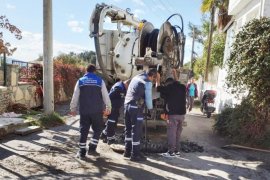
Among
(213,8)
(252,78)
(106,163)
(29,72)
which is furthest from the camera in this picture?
(213,8)

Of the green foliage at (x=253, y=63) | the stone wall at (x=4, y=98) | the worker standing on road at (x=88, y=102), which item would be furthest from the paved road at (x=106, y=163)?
the stone wall at (x=4, y=98)

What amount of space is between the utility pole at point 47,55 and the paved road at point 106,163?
2258 mm

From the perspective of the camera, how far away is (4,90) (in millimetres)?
11578

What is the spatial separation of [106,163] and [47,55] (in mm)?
5416

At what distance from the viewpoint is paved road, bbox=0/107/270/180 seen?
643 centimetres

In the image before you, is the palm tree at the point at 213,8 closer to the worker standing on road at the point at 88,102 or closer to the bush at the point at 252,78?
the bush at the point at 252,78

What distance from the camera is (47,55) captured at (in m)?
11.4

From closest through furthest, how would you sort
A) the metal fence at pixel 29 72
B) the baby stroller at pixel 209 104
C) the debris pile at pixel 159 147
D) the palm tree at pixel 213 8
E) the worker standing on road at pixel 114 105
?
1. the debris pile at pixel 159 147
2. the worker standing on road at pixel 114 105
3. the metal fence at pixel 29 72
4. the baby stroller at pixel 209 104
5. the palm tree at pixel 213 8

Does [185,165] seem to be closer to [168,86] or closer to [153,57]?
[168,86]

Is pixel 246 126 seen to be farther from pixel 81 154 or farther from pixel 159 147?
pixel 81 154

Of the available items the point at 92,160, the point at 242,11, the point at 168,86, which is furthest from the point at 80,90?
the point at 242,11

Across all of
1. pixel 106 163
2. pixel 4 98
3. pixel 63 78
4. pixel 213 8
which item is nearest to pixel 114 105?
pixel 106 163

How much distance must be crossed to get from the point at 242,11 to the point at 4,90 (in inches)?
403

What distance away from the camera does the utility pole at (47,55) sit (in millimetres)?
11250
